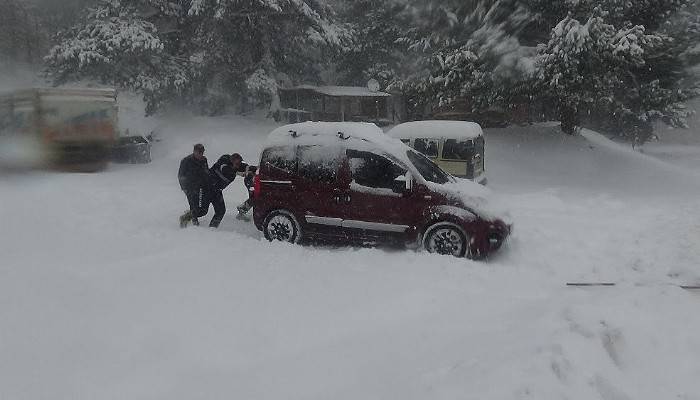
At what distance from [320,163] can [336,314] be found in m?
3.27

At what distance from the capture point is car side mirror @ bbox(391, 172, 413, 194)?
7551 mm

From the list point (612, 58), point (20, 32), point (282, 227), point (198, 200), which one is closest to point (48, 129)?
point (198, 200)

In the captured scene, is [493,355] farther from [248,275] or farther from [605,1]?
[605,1]

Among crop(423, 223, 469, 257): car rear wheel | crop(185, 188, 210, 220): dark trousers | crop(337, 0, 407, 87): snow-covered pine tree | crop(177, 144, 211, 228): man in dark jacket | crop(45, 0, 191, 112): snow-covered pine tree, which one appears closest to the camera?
crop(423, 223, 469, 257): car rear wheel

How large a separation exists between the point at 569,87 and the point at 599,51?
4.15ft

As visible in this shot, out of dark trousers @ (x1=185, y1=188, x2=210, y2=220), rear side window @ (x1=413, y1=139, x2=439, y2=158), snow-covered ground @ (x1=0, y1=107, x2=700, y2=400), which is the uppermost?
rear side window @ (x1=413, y1=139, x2=439, y2=158)

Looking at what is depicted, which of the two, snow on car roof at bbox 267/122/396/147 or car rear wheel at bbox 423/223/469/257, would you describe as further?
snow on car roof at bbox 267/122/396/147

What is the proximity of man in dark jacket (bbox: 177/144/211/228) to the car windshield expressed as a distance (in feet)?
11.7

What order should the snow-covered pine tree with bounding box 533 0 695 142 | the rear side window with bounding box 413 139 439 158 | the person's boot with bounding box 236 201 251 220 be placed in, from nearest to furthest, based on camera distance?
the person's boot with bounding box 236 201 251 220 → the rear side window with bounding box 413 139 439 158 → the snow-covered pine tree with bounding box 533 0 695 142

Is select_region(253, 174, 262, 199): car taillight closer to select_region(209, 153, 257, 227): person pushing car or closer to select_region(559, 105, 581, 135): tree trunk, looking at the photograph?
select_region(209, 153, 257, 227): person pushing car

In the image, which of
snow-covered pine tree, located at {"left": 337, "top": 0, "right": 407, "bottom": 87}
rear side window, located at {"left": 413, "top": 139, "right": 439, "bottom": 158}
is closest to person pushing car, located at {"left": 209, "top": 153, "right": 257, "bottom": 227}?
rear side window, located at {"left": 413, "top": 139, "right": 439, "bottom": 158}

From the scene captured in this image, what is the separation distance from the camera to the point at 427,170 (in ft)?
26.3

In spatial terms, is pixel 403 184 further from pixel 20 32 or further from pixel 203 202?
pixel 20 32

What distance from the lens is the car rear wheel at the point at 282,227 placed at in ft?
27.0
